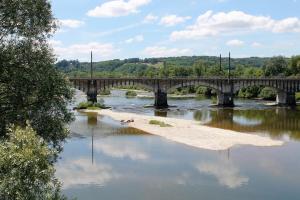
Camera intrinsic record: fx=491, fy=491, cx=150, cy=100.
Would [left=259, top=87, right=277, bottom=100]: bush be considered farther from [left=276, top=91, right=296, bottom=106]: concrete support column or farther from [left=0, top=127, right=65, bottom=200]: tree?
[left=0, top=127, right=65, bottom=200]: tree

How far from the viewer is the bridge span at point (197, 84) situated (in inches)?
3893

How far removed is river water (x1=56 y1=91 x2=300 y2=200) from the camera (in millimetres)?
34312

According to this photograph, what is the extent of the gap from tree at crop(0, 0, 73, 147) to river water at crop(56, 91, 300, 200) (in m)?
11.7

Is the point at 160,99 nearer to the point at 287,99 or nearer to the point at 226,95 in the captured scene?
the point at 226,95

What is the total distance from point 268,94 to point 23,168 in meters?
119

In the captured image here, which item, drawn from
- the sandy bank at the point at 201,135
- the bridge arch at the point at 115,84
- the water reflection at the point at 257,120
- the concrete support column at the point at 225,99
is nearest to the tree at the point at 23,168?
the sandy bank at the point at 201,135

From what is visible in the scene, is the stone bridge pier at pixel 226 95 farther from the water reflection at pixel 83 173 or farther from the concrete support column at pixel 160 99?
Answer: the water reflection at pixel 83 173

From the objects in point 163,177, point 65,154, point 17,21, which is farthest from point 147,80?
point 17,21

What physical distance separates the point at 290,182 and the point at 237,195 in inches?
229

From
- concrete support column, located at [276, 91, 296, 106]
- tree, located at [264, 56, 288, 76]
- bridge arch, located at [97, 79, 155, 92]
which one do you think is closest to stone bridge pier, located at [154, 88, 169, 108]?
bridge arch, located at [97, 79, 155, 92]

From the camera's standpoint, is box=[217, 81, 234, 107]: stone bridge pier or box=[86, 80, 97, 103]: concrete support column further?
box=[217, 81, 234, 107]: stone bridge pier

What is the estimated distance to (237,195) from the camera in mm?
33625

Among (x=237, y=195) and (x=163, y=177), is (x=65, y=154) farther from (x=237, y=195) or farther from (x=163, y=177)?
(x=237, y=195)

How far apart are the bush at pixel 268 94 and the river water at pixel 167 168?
6366cm
